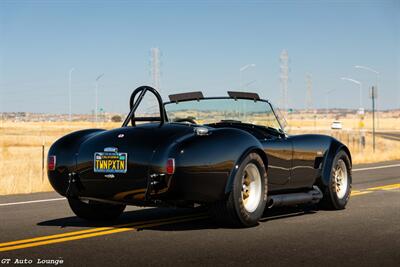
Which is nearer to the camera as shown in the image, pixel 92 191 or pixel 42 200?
pixel 92 191

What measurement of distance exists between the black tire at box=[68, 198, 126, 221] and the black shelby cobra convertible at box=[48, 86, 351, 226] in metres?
0.01

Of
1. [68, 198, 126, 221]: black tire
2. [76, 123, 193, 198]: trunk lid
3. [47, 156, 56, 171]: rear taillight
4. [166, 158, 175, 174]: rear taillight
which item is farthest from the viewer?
[68, 198, 126, 221]: black tire

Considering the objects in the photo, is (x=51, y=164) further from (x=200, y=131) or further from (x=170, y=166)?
(x=200, y=131)

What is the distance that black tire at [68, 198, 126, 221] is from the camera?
8094 millimetres

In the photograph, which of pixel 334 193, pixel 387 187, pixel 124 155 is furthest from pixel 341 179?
pixel 387 187

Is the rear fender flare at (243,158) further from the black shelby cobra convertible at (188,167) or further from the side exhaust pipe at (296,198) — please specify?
the side exhaust pipe at (296,198)

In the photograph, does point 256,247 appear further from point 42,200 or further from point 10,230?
point 42,200

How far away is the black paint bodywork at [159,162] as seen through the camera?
6941mm

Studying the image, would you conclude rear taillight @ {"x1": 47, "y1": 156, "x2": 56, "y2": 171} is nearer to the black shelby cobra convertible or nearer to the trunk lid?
the black shelby cobra convertible

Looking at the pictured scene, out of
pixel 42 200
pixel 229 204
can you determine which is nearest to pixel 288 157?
pixel 229 204

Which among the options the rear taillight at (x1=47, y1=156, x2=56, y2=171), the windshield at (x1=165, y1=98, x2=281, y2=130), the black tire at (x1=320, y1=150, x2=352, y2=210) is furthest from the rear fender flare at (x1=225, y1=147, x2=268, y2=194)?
the rear taillight at (x1=47, y1=156, x2=56, y2=171)

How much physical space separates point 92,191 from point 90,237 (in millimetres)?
668

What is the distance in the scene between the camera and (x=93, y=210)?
8148 mm

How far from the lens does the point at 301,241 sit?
6.66 m
